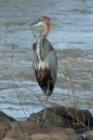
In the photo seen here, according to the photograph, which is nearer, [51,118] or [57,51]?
[51,118]

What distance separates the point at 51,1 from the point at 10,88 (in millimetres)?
12681

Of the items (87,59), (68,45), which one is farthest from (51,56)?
(68,45)

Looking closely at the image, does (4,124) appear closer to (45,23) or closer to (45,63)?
(45,63)

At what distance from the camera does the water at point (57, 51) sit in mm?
9672

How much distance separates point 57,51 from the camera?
534 inches

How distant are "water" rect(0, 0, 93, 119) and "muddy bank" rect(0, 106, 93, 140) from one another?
0.30 meters

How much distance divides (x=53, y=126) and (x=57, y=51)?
588 cm

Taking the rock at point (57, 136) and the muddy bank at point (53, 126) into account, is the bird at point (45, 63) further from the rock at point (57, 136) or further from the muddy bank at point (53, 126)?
the rock at point (57, 136)

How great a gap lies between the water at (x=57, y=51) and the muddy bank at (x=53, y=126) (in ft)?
0.99

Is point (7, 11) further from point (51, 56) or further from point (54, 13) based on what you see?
point (51, 56)

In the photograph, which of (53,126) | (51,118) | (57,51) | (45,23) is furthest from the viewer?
(57,51)

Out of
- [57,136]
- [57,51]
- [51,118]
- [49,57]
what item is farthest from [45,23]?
[57,51]

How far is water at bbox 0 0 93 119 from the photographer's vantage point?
9672mm

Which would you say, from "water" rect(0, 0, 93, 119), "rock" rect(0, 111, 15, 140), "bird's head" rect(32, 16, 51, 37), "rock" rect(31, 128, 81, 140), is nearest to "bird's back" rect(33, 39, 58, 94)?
"bird's head" rect(32, 16, 51, 37)
